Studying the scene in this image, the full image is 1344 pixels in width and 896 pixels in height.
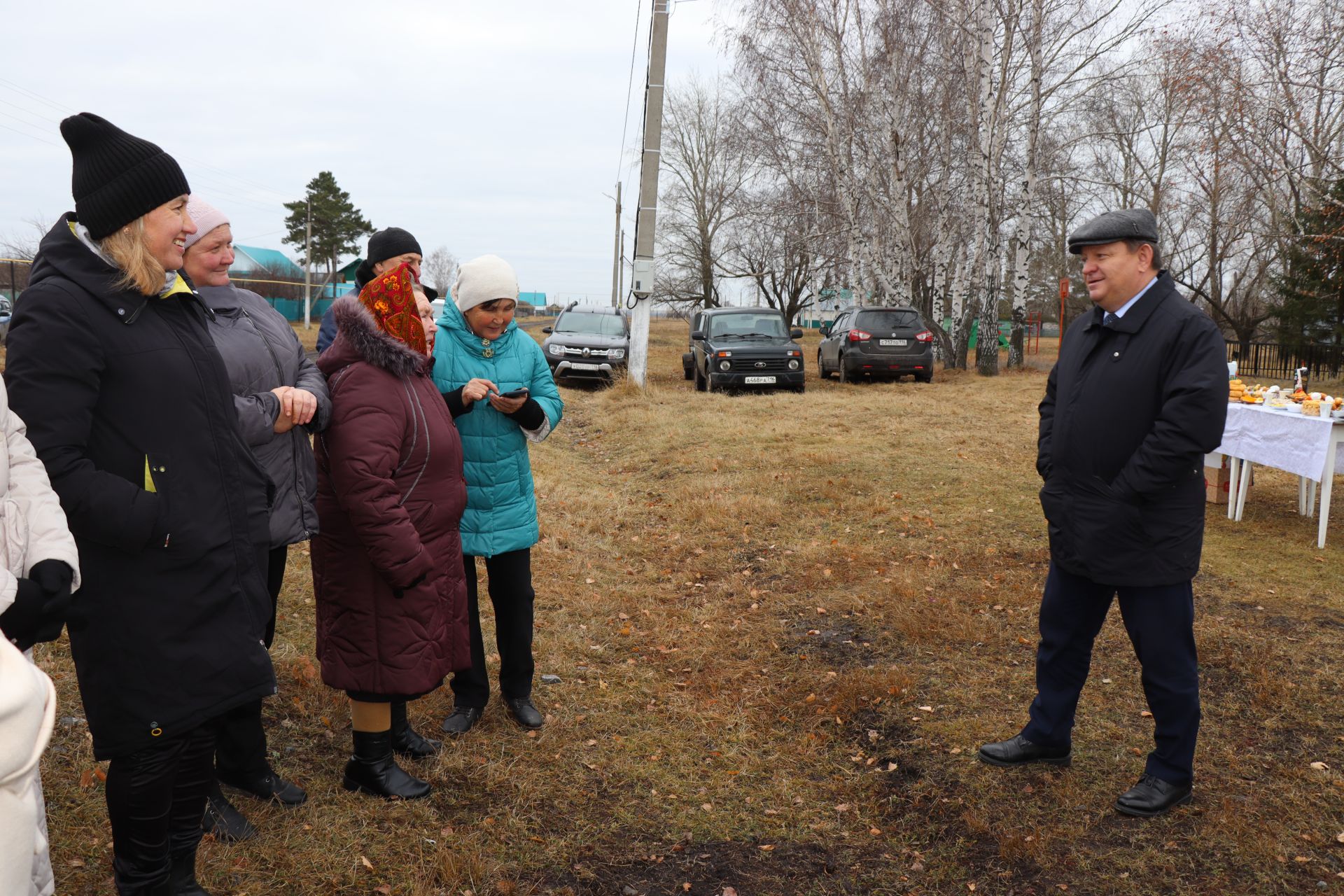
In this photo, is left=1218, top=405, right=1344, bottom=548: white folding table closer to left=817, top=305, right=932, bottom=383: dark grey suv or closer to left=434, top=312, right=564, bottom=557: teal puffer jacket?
left=434, top=312, right=564, bottom=557: teal puffer jacket

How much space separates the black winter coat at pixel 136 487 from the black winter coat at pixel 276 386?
62 centimetres

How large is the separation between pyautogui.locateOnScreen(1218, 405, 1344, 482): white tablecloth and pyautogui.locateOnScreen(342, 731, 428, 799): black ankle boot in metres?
5.83

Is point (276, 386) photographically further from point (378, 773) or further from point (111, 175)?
point (378, 773)

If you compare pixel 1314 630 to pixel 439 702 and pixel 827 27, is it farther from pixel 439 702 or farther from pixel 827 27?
pixel 827 27

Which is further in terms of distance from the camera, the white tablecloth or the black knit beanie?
the white tablecloth

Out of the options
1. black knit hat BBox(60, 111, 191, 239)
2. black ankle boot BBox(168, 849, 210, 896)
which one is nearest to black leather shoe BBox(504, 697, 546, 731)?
black ankle boot BBox(168, 849, 210, 896)

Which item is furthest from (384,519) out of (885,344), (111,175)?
(885,344)

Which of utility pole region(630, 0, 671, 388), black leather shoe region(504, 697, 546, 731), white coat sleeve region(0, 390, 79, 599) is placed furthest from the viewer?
utility pole region(630, 0, 671, 388)

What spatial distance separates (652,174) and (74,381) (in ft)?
52.7

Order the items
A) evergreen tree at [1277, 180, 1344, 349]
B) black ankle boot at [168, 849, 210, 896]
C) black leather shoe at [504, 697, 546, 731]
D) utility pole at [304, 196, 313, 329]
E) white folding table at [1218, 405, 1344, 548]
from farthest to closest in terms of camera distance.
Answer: utility pole at [304, 196, 313, 329], evergreen tree at [1277, 180, 1344, 349], white folding table at [1218, 405, 1344, 548], black leather shoe at [504, 697, 546, 731], black ankle boot at [168, 849, 210, 896]

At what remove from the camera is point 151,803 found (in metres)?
2.49

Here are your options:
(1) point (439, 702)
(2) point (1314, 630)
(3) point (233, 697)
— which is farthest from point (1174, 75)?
(3) point (233, 697)

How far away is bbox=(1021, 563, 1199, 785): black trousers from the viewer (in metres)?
3.34

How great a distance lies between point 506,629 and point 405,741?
0.62 metres
